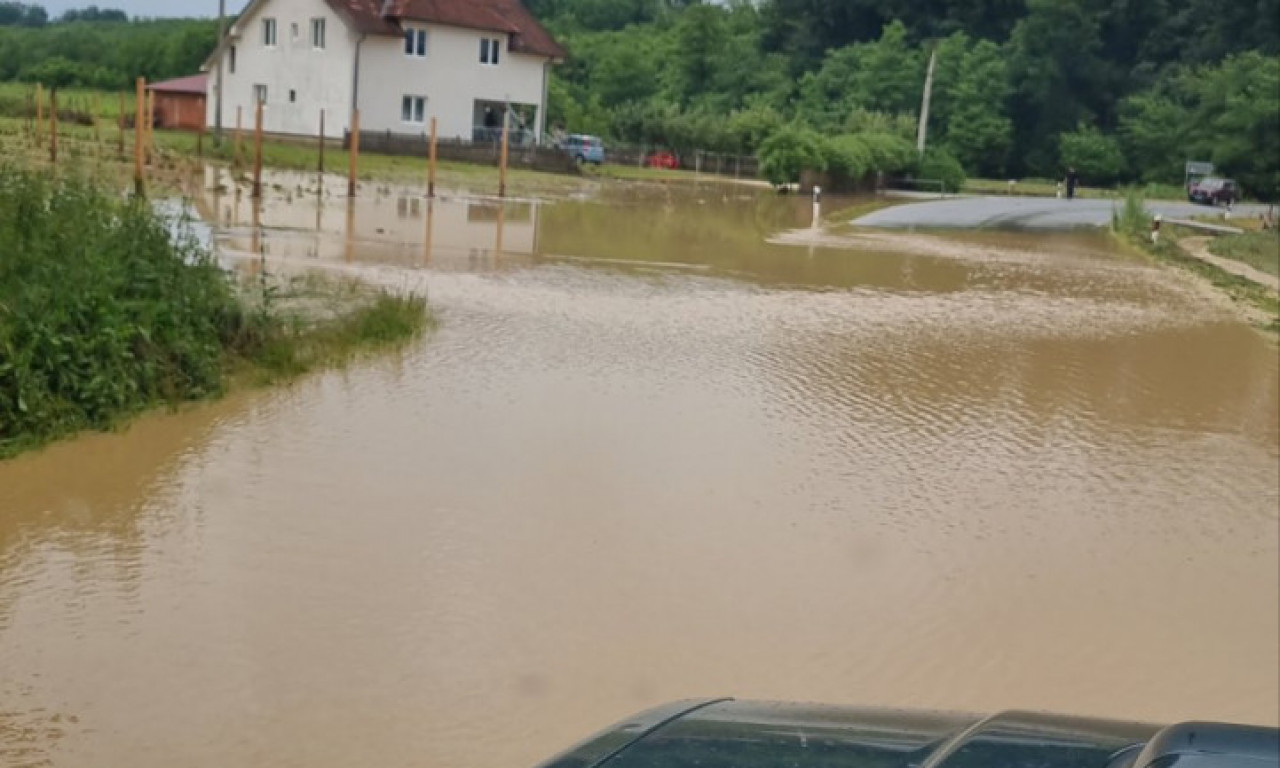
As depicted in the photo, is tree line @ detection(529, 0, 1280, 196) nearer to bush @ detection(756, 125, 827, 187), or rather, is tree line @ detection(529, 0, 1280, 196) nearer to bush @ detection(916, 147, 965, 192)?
bush @ detection(916, 147, 965, 192)

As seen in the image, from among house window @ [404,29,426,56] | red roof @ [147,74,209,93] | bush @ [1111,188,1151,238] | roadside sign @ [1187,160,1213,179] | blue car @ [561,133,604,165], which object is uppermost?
house window @ [404,29,426,56]

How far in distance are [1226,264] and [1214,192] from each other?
26.2 meters

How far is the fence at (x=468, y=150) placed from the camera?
1791 inches

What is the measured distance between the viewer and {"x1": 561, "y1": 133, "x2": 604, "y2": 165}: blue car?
55656 millimetres

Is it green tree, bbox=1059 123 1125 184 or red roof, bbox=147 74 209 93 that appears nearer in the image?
red roof, bbox=147 74 209 93

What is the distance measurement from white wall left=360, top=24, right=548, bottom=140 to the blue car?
17.6 ft

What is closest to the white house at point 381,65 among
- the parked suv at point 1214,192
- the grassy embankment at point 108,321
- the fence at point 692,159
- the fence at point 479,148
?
the fence at point 479,148

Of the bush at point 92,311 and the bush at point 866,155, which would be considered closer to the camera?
the bush at point 92,311

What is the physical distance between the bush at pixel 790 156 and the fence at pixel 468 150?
722cm

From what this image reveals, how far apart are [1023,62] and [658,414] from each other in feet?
212

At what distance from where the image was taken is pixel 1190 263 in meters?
29.3

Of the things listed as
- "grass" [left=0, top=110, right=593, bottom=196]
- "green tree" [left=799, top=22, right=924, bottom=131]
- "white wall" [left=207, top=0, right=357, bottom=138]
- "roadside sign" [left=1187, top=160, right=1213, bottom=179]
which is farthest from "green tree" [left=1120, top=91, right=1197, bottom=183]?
"white wall" [left=207, top=0, right=357, bottom=138]

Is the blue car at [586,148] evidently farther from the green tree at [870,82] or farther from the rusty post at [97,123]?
the rusty post at [97,123]

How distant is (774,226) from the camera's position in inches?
1292
